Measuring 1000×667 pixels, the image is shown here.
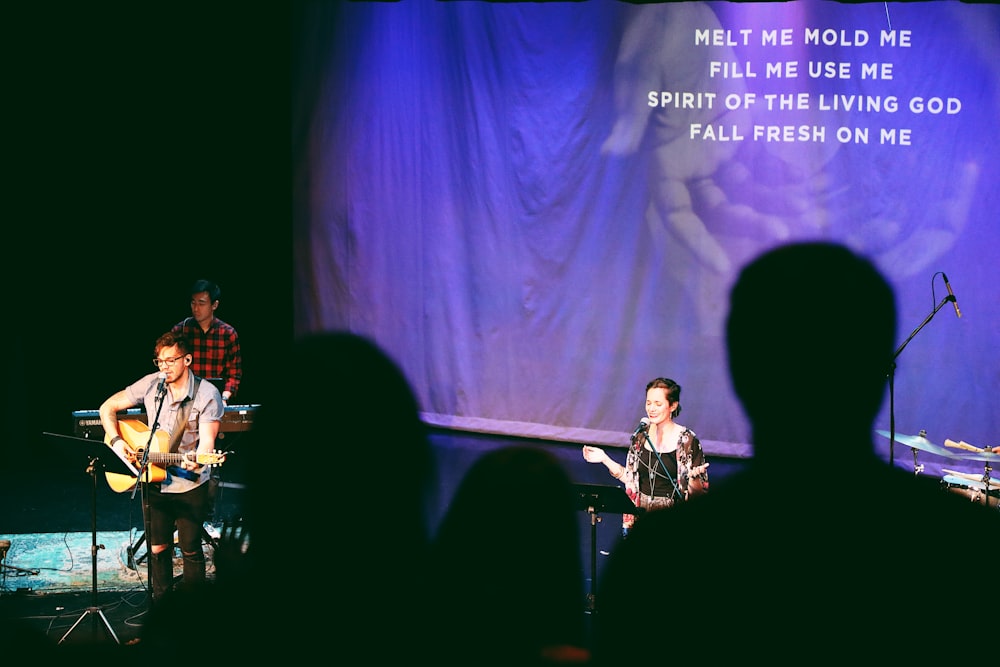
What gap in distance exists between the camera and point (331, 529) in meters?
0.96

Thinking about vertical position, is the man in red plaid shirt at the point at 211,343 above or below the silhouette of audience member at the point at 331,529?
above

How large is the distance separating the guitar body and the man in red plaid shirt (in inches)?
67.7

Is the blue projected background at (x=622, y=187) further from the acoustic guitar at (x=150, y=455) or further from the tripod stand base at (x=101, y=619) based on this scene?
the tripod stand base at (x=101, y=619)

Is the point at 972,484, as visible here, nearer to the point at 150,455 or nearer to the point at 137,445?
the point at 150,455

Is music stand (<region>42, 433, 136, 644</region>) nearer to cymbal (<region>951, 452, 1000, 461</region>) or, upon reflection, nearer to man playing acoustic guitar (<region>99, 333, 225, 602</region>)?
man playing acoustic guitar (<region>99, 333, 225, 602</region>)

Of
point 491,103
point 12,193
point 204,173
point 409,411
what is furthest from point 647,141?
point 409,411

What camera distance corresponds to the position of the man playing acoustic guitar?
17.0 feet

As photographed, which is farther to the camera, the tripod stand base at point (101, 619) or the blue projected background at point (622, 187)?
the blue projected background at point (622, 187)

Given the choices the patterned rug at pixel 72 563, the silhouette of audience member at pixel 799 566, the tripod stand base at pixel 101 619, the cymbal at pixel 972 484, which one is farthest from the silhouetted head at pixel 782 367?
the patterned rug at pixel 72 563

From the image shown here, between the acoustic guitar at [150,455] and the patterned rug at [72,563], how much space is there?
477mm

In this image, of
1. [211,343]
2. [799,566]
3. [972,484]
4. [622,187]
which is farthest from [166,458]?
[799,566]

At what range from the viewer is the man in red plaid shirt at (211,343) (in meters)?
7.15

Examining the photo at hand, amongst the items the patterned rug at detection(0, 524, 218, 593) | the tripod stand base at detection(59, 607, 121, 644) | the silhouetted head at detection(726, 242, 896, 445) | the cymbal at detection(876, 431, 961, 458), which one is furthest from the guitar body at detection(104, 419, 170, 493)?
the silhouetted head at detection(726, 242, 896, 445)

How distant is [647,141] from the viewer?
7.37m
